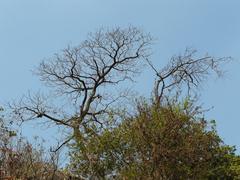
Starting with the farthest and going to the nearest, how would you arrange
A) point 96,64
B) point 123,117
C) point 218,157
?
point 96,64
point 218,157
point 123,117

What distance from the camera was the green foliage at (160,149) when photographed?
441 inches

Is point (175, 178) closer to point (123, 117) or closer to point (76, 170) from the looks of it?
point (123, 117)

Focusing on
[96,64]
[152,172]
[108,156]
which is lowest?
[152,172]

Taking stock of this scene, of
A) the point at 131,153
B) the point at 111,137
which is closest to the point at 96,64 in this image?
the point at 111,137

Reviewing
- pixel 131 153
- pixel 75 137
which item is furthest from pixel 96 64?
pixel 131 153

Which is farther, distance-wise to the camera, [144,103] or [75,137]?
[75,137]

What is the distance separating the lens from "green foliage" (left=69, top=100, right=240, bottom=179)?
11195 millimetres

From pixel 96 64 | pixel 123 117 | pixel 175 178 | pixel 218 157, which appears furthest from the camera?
pixel 96 64

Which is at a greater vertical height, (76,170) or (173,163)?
(76,170)

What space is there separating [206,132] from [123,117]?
2144 mm

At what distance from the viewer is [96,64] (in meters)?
21.7

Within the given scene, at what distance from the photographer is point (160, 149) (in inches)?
436

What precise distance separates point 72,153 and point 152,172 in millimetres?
4940

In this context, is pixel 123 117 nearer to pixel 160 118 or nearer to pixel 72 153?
pixel 160 118
